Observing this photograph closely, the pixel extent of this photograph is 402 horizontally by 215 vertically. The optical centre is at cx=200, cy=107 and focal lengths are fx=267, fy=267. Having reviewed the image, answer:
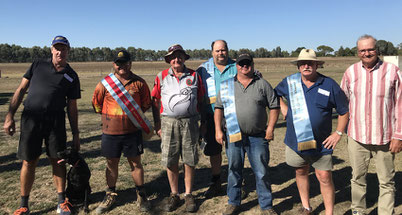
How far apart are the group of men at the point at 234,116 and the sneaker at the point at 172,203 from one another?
14 mm

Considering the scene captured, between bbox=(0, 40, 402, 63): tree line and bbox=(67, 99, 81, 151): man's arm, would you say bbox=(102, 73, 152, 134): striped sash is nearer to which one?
bbox=(67, 99, 81, 151): man's arm

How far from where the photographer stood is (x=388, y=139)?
2.87 metres

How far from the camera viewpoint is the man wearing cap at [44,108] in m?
3.25

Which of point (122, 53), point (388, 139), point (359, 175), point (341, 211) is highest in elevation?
point (122, 53)

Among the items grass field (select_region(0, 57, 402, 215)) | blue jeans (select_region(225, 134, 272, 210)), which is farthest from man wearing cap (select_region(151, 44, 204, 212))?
grass field (select_region(0, 57, 402, 215))

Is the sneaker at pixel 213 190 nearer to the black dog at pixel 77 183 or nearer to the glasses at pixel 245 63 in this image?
the black dog at pixel 77 183

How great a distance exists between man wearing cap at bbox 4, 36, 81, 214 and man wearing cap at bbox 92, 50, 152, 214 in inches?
16.1

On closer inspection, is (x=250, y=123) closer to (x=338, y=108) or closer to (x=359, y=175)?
(x=338, y=108)

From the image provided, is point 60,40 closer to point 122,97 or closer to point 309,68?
point 122,97

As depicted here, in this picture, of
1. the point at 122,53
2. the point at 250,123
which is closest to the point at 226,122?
the point at 250,123

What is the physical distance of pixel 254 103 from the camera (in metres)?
3.15

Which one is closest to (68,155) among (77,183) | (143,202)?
(77,183)

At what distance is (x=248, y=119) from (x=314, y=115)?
73 centimetres

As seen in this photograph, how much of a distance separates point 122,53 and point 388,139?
127 inches
